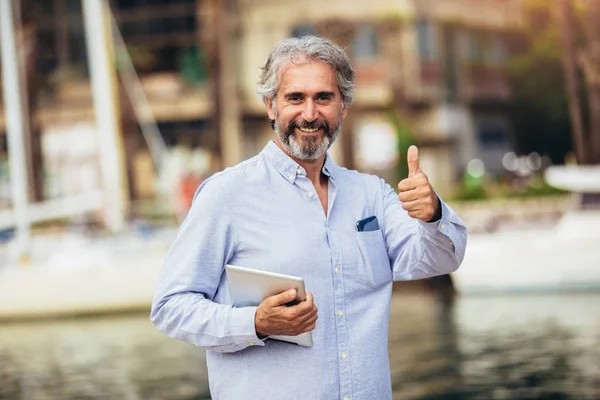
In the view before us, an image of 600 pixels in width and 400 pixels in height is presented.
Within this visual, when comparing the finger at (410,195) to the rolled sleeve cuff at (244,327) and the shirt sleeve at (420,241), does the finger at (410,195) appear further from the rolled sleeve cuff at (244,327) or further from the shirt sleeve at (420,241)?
the rolled sleeve cuff at (244,327)

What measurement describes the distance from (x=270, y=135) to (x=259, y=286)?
4305 cm

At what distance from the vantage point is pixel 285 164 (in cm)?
399

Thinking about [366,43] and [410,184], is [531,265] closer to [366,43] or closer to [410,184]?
[410,184]

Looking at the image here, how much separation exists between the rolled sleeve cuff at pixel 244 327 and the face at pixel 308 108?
1.62ft

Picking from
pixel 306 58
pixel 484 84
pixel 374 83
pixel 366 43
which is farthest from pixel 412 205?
pixel 484 84

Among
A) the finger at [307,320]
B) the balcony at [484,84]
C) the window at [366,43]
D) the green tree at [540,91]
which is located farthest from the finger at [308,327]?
the green tree at [540,91]

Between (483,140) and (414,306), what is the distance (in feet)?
106

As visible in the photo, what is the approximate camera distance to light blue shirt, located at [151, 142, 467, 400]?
3.85 metres

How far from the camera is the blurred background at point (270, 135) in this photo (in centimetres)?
1412

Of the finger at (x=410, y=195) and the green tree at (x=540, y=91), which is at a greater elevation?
the green tree at (x=540, y=91)

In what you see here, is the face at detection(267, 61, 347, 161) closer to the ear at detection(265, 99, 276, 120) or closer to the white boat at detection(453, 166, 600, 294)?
the ear at detection(265, 99, 276, 120)

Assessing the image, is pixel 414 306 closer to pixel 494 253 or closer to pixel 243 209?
Result: pixel 494 253

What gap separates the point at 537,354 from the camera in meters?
13.5

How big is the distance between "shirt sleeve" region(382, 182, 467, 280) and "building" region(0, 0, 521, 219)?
3835 centimetres
